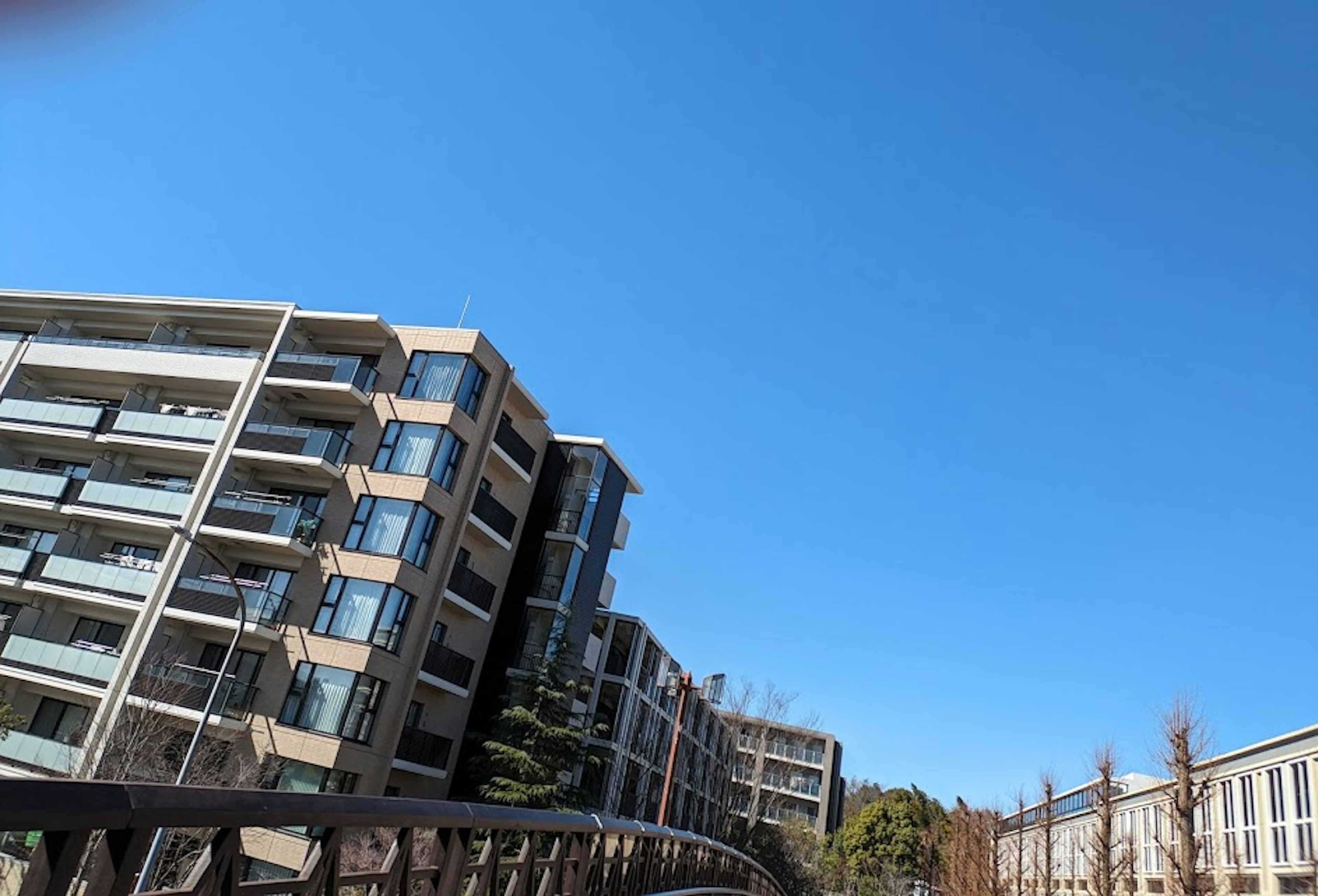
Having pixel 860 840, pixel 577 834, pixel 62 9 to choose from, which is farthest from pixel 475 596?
pixel 860 840

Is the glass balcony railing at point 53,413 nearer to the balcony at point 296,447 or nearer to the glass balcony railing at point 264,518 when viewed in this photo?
the balcony at point 296,447

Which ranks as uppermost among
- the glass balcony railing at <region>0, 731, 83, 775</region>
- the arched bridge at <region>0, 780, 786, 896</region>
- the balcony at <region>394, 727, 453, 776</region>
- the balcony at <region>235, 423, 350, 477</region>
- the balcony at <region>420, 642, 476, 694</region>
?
the balcony at <region>235, 423, 350, 477</region>

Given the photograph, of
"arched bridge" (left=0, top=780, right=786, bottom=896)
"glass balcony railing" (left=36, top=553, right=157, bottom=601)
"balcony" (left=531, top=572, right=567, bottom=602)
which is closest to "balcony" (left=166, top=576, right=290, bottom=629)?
"glass balcony railing" (left=36, top=553, right=157, bottom=601)

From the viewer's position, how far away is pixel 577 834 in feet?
24.7

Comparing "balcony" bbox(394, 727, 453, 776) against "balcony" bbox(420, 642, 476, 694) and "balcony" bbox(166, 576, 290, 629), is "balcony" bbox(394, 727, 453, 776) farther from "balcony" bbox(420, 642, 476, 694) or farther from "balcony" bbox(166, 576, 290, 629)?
"balcony" bbox(166, 576, 290, 629)

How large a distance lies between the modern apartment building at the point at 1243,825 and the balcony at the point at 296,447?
26818mm

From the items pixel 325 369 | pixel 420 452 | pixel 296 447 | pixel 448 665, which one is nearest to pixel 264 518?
pixel 296 447

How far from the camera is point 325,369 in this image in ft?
89.7

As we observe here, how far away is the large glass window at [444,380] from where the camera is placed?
2670cm

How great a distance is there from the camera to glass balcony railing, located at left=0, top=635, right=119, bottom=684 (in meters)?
24.1

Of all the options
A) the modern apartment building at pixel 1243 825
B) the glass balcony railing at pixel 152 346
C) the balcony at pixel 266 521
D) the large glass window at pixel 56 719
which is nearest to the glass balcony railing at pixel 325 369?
the glass balcony railing at pixel 152 346

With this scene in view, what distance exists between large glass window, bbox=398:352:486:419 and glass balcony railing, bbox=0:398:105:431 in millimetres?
11758

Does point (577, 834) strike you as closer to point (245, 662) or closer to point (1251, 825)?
point (245, 662)

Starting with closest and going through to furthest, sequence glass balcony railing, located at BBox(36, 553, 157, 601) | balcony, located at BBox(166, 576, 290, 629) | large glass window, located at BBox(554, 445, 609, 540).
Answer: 1. balcony, located at BBox(166, 576, 290, 629)
2. glass balcony railing, located at BBox(36, 553, 157, 601)
3. large glass window, located at BBox(554, 445, 609, 540)
